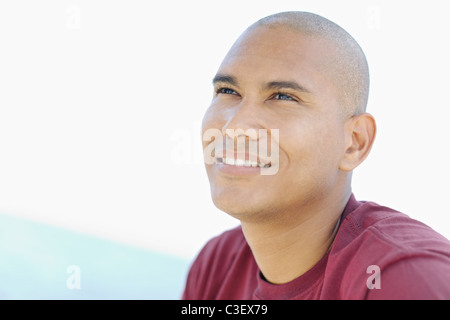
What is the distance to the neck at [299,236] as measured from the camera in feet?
5.67

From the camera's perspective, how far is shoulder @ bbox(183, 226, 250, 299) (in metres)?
2.21

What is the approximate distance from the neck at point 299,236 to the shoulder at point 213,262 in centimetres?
42

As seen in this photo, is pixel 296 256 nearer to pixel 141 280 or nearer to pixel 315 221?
pixel 315 221

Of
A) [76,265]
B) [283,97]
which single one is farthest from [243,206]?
[76,265]

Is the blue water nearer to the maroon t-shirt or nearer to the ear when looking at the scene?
the maroon t-shirt

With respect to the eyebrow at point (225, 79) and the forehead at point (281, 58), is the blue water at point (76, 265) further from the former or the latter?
the forehead at point (281, 58)

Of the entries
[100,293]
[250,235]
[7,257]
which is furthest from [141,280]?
[250,235]

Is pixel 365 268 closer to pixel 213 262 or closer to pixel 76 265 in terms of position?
pixel 213 262

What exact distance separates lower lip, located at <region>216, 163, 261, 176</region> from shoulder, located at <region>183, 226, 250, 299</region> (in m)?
0.63

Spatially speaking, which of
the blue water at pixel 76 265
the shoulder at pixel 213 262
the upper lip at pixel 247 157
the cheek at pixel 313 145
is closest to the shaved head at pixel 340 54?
the cheek at pixel 313 145

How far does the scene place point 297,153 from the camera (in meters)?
1.61

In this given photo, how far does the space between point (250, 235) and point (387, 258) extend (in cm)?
60

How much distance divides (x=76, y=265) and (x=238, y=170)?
3745 millimetres
